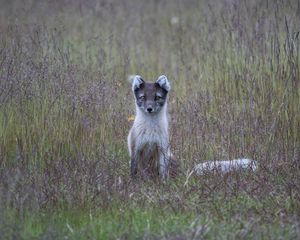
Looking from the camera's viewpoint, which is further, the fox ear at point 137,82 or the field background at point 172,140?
the fox ear at point 137,82

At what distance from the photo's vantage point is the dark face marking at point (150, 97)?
25.2ft

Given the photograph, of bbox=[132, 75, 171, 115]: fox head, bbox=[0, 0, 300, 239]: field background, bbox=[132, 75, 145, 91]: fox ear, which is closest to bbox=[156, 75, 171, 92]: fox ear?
bbox=[132, 75, 171, 115]: fox head

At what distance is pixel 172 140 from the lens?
8.32m

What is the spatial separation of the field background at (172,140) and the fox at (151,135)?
0.20m

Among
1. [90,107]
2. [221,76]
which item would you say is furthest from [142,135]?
[221,76]

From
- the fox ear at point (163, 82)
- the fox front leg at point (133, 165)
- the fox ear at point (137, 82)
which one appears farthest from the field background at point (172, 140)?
the fox ear at point (163, 82)

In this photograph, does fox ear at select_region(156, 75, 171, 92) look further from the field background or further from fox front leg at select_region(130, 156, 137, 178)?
fox front leg at select_region(130, 156, 137, 178)

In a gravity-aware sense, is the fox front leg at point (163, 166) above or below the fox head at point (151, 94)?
below

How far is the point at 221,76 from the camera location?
9.19 meters

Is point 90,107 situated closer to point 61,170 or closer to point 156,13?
point 61,170

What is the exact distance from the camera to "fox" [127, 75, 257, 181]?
24.6ft

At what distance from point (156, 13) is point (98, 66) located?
5415 millimetres

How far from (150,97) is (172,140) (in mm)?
790

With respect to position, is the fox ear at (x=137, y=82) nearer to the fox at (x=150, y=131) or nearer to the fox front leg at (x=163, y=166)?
the fox at (x=150, y=131)
